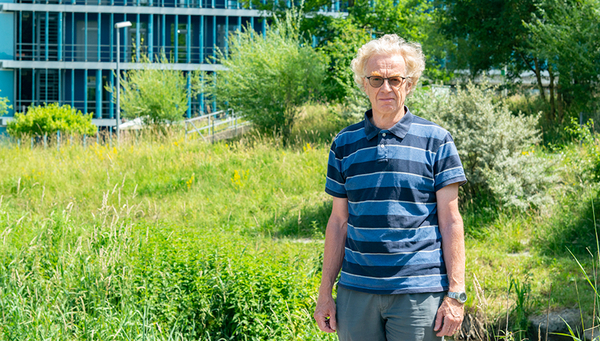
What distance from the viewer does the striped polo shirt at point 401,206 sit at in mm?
2486

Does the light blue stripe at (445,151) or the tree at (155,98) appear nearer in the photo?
the light blue stripe at (445,151)

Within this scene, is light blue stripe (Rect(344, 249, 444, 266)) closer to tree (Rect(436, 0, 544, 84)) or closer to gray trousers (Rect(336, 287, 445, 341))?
gray trousers (Rect(336, 287, 445, 341))

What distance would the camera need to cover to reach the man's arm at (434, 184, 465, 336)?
247cm

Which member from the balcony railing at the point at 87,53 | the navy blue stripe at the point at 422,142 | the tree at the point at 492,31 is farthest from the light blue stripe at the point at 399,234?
the balcony railing at the point at 87,53

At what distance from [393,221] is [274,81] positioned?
1488 centimetres

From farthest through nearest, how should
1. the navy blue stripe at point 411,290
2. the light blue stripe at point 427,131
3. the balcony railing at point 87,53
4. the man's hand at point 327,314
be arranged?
the balcony railing at point 87,53 < the man's hand at point 327,314 < the light blue stripe at point 427,131 < the navy blue stripe at point 411,290

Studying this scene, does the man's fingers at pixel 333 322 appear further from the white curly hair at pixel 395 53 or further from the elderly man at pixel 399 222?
the white curly hair at pixel 395 53

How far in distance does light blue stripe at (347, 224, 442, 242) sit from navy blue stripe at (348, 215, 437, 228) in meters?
0.02

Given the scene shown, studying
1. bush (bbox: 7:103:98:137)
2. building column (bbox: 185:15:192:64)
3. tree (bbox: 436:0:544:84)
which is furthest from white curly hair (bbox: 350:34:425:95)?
building column (bbox: 185:15:192:64)

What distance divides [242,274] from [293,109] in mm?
12374

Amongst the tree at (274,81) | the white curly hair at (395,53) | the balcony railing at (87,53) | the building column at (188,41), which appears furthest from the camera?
the building column at (188,41)

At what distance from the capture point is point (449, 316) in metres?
2.46

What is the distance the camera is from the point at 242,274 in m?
5.41

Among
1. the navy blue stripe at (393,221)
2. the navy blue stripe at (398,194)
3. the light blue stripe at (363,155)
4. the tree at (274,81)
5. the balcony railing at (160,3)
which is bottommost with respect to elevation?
the navy blue stripe at (393,221)
